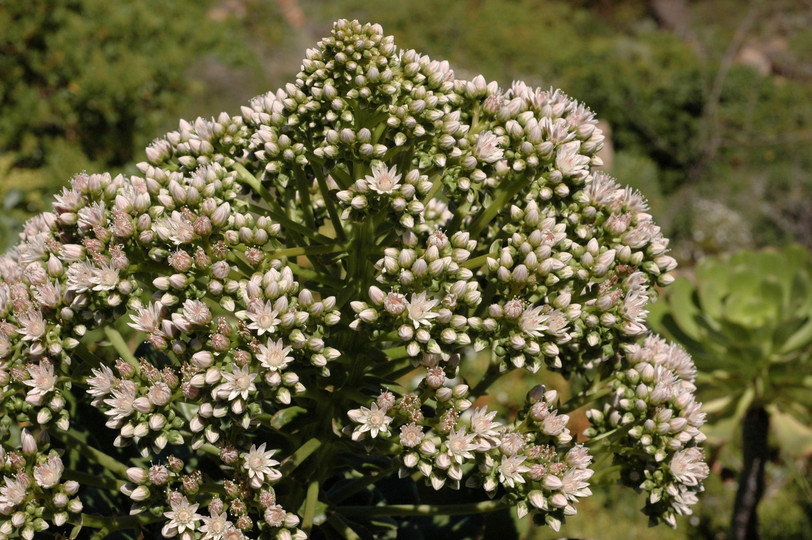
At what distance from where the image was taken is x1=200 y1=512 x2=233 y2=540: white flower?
170 cm

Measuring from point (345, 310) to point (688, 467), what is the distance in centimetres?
112

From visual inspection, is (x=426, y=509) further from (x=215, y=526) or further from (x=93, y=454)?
(x=93, y=454)

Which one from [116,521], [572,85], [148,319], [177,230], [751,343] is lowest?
[116,521]

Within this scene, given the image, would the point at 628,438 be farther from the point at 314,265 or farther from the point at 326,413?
the point at 314,265

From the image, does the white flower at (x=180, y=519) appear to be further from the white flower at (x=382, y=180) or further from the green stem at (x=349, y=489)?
Result: the white flower at (x=382, y=180)

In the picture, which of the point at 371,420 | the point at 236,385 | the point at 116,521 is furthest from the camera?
the point at 116,521

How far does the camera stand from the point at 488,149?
1931mm

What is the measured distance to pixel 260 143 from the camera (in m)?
1.99

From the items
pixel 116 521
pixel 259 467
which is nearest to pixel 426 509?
pixel 259 467

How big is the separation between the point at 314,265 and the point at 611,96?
17.0 metres

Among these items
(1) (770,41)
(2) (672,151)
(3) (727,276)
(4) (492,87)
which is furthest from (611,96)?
(4) (492,87)

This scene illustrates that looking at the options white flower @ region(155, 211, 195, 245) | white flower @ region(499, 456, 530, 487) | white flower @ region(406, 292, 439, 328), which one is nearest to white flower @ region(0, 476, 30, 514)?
white flower @ region(155, 211, 195, 245)

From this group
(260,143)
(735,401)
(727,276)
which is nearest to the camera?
(260,143)

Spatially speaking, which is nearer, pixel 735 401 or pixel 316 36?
pixel 735 401
